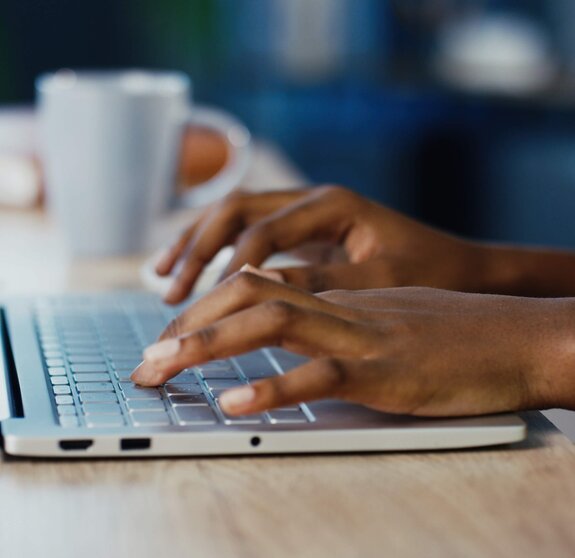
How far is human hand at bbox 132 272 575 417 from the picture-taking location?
52 cm

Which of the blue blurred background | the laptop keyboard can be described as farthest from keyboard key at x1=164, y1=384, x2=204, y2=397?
the blue blurred background

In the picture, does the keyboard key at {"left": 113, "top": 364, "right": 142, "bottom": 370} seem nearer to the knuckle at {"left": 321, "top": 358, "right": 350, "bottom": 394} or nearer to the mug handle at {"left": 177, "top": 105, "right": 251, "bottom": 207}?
the knuckle at {"left": 321, "top": 358, "right": 350, "bottom": 394}

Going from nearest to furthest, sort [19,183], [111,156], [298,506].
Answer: [298,506], [111,156], [19,183]

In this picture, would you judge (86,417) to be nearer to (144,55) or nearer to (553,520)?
(553,520)

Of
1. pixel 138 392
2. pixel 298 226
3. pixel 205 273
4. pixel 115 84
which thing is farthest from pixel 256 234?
pixel 115 84

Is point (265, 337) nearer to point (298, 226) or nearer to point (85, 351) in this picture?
point (85, 351)

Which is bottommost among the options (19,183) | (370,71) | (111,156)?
(370,71)

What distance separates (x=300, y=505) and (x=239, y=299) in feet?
0.40

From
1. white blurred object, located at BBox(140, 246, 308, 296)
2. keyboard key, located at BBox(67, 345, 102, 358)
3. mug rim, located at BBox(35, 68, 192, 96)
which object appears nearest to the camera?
keyboard key, located at BBox(67, 345, 102, 358)

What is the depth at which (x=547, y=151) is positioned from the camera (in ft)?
9.97

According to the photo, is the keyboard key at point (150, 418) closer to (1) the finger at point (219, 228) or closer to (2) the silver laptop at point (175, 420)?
(2) the silver laptop at point (175, 420)

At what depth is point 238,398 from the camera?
50 centimetres

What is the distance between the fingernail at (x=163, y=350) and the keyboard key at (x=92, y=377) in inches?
1.8

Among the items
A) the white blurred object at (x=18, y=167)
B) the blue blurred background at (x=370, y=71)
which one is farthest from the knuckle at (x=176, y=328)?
the blue blurred background at (x=370, y=71)
